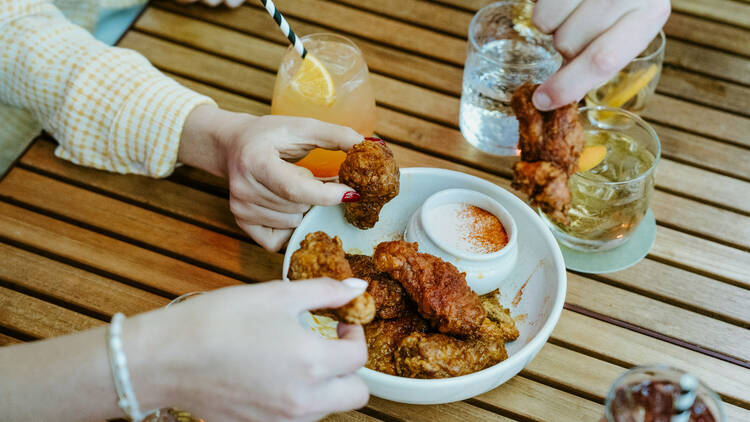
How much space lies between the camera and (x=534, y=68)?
5.63ft

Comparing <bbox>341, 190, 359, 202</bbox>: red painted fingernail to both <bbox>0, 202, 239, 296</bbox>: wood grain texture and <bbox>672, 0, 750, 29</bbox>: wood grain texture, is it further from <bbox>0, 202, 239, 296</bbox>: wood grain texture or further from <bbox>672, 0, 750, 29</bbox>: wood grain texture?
<bbox>672, 0, 750, 29</bbox>: wood grain texture

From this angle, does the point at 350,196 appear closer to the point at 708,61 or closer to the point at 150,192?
the point at 150,192

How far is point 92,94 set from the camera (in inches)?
67.9

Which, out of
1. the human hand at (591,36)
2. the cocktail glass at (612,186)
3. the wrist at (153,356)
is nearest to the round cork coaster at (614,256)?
the cocktail glass at (612,186)

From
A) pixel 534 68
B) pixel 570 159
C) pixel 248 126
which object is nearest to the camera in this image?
pixel 570 159

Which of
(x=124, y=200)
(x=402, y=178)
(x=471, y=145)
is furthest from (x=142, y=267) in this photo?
(x=471, y=145)

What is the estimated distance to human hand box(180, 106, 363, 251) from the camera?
1.40 meters

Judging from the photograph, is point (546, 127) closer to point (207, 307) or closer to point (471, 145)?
point (471, 145)

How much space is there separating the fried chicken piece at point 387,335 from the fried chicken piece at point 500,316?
0.15m

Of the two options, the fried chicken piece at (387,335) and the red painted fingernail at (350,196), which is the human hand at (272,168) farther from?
the fried chicken piece at (387,335)

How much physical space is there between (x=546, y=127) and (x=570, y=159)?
0.28ft

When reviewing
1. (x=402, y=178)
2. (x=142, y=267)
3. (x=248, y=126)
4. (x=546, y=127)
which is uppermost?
(x=546, y=127)

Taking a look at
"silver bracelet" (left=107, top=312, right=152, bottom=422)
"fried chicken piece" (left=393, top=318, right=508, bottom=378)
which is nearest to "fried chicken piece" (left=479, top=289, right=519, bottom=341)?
"fried chicken piece" (left=393, top=318, right=508, bottom=378)

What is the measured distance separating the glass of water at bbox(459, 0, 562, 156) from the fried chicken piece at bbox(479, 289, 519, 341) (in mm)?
542
